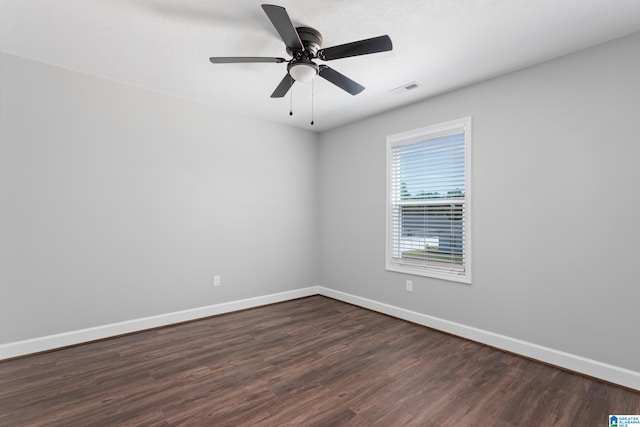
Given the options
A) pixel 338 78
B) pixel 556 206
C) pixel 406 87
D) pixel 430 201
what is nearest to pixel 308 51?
pixel 338 78

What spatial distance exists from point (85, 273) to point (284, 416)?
249cm

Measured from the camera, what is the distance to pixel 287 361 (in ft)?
8.65

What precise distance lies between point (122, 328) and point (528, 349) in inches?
158

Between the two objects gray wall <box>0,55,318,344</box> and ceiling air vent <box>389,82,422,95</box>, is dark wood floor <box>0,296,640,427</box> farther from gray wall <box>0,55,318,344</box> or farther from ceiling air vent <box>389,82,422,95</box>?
ceiling air vent <box>389,82,422,95</box>

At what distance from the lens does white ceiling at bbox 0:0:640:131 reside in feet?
6.65

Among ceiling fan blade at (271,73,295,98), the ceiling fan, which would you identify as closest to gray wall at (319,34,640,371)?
the ceiling fan

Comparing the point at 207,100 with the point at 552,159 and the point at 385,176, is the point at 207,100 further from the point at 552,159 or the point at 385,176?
the point at 552,159

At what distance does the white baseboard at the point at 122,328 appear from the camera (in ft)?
8.77

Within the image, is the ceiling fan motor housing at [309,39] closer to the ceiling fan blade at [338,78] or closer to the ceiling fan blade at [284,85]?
the ceiling fan blade at [338,78]

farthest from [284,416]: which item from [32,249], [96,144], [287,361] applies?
[96,144]

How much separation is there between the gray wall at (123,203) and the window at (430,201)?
1.69m

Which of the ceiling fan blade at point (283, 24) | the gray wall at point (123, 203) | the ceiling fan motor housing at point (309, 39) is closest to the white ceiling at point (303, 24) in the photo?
the ceiling fan motor housing at point (309, 39)

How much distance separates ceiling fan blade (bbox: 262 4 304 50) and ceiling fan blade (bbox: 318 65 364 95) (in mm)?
317

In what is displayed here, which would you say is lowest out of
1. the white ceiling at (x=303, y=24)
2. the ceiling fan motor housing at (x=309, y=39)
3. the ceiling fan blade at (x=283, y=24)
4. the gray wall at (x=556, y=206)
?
the gray wall at (x=556, y=206)
